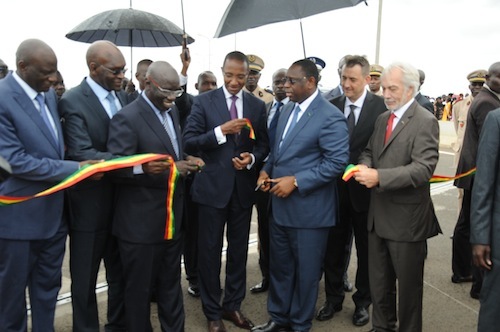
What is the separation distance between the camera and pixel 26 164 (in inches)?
112

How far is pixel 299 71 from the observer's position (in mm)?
3641

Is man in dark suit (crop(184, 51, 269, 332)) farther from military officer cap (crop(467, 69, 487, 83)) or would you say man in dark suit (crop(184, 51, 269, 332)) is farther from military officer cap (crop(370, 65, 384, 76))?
military officer cap (crop(467, 69, 487, 83))

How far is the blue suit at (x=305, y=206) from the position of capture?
139 inches

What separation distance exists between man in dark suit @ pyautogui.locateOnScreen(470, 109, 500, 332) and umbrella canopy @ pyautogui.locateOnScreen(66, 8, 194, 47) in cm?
327

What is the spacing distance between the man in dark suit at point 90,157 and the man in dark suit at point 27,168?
0.43 feet

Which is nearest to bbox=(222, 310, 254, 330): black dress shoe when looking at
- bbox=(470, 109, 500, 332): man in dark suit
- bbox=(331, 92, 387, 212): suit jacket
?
bbox=(331, 92, 387, 212): suit jacket

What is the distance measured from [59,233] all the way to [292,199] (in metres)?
1.84

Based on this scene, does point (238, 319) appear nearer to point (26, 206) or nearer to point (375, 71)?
point (26, 206)

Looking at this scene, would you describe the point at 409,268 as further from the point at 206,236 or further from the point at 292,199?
the point at 206,236

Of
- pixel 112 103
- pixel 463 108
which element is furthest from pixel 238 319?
pixel 463 108

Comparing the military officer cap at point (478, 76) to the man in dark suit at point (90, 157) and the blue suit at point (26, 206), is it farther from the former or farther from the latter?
the blue suit at point (26, 206)

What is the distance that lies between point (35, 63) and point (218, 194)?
1.78 m

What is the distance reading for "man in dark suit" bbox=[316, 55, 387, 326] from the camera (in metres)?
4.12

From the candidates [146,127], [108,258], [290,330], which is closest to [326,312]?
[290,330]
